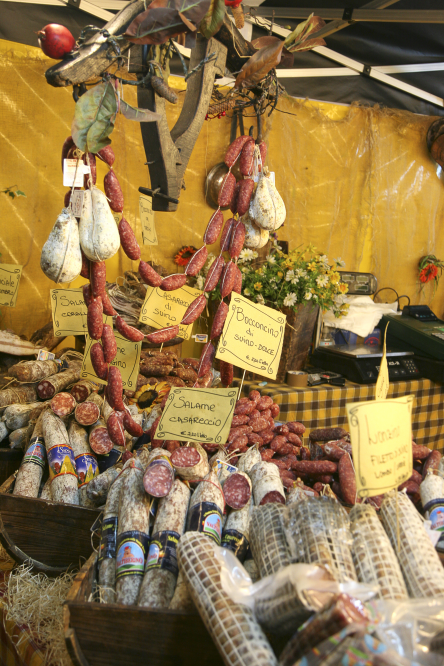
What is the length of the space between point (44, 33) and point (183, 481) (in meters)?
1.32

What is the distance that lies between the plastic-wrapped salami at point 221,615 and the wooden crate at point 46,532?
20.9 inches

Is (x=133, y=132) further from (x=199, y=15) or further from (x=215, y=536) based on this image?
(x=215, y=536)

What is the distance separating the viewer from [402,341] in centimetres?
396

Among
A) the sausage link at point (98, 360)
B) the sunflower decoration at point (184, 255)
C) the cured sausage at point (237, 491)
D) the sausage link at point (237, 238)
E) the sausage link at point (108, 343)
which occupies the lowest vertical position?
the cured sausage at point (237, 491)

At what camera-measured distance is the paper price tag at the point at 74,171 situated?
4.52 ft

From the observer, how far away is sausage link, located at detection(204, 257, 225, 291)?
177 centimetres

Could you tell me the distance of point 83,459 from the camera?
1.81m

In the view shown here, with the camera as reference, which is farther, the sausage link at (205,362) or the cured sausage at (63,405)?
the cured sausage at (63,405)

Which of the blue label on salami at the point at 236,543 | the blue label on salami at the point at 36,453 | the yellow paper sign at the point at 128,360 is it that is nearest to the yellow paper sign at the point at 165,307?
the yellow paper sign at the point at 128,360

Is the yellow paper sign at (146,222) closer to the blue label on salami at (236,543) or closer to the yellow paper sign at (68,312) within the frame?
the yellow paper sign at (68,312)

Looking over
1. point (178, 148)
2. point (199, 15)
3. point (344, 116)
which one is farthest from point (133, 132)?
point (199, 15)

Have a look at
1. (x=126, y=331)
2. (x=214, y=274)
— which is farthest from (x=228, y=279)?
(x=126, y=331)

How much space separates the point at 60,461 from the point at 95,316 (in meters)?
0.59

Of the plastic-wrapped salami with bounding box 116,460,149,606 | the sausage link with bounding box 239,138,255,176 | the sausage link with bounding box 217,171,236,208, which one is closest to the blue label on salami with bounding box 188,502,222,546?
the plastic-wrapped salami with bounding box 116,460,149,606
